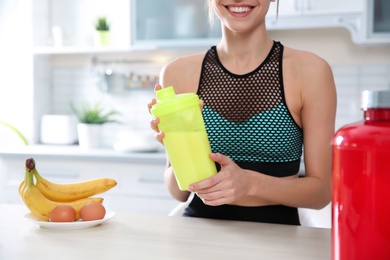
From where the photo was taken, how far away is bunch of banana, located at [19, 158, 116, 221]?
1.35 meters

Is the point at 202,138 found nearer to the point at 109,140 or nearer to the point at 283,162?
the point at 283,162

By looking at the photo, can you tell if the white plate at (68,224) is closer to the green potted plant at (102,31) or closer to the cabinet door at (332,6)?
the cabinet door at (332,6)

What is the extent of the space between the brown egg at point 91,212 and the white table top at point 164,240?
2cm

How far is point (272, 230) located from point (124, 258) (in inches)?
14.1

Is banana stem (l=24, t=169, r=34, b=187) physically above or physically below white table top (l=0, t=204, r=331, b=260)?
above

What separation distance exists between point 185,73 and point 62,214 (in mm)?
607

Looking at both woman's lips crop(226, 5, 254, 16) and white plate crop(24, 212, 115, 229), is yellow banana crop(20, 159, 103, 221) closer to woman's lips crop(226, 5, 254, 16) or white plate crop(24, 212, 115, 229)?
white plate crop(24, 212, 115, 229)

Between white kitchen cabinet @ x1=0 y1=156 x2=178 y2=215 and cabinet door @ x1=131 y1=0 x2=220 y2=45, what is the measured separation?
0.73 meters

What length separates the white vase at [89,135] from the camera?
140 inches

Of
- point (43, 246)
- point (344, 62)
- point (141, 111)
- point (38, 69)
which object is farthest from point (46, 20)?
point (43, 246)

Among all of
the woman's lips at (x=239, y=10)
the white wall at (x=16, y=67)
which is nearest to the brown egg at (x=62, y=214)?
the woman's lips at (x=239, y=10)

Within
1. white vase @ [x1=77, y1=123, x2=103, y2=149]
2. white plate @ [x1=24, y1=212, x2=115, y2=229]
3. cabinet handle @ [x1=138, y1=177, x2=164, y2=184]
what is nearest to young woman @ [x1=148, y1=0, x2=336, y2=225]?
white plate @ [x1=24, y1=212, x2=115, y2=229]

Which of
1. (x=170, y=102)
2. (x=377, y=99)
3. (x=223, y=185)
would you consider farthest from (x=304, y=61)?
(x=377, y=99)

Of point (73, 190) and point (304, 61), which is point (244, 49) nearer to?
point (304, 61)
